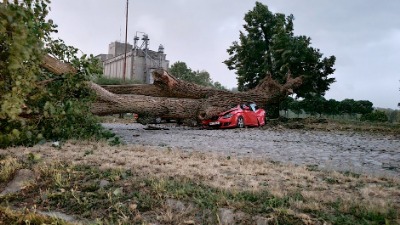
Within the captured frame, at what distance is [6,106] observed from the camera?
2.75 metres

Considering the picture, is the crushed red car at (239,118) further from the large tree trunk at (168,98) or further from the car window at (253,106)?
the large tree trunk at (168,98)

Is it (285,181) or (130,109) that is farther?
(130,109)

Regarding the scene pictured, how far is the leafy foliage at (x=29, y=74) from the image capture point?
246 cm

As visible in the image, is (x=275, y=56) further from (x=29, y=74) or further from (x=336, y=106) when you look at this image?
(x=29, y=74)

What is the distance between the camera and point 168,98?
1309cm

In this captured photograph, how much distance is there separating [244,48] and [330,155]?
2324 centimetres

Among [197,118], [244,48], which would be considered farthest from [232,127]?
[244,48]

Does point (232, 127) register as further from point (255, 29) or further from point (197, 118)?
point (255, 29)

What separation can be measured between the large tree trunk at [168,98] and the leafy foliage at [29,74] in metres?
3.06

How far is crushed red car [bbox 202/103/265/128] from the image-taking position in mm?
14359

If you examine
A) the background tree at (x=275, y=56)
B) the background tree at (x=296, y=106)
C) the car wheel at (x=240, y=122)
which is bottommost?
the car wheel at (x=240, y=122)

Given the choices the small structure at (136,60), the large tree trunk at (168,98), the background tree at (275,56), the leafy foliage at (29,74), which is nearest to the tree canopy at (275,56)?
the background tree at (275,56)

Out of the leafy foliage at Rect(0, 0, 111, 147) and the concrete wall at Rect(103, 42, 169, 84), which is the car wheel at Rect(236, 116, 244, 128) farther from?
the concrete wall at Rect(103, 42, 169, 84)

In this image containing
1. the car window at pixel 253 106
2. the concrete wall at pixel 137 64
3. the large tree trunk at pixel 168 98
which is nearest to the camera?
the large tree trunk at pixel 168 98
